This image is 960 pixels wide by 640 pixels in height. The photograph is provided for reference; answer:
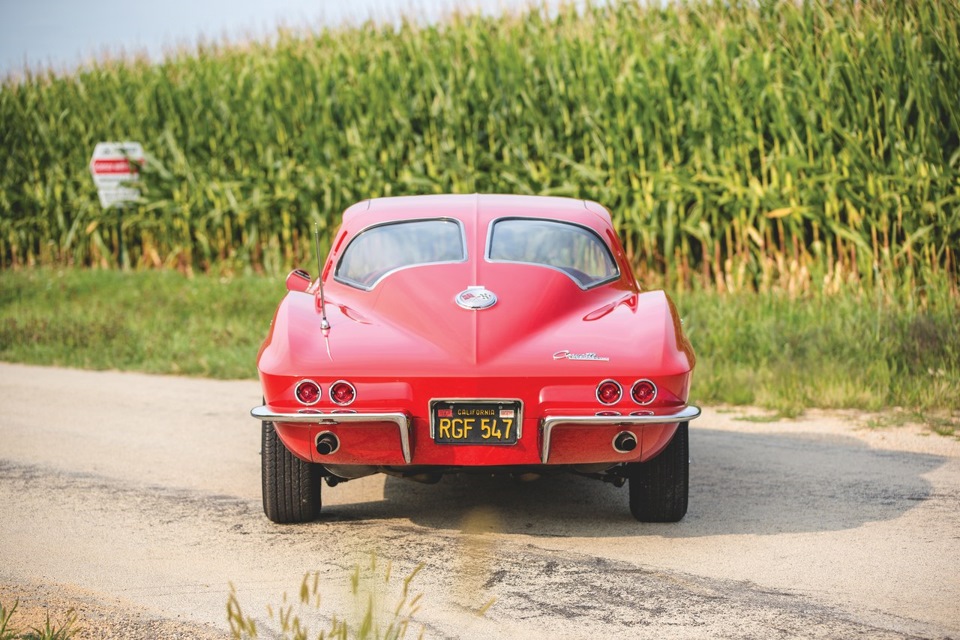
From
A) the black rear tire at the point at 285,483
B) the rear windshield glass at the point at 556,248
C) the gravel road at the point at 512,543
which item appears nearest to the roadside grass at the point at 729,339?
the gravel road at the point at 512,543

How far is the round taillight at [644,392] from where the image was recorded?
5.11m

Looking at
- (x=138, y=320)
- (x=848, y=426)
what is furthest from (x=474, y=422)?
(x=138, y=320)

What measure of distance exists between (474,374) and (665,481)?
1162 millimetres

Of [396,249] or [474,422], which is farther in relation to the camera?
[396,249]

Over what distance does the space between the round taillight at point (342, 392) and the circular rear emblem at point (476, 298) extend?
28.3 inches

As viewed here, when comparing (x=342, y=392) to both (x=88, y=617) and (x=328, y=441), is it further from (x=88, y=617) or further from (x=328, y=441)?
(x=88, y=617)

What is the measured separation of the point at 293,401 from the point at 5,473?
2.62m

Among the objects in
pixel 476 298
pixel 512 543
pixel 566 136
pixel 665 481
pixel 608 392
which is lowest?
pixel 512 543

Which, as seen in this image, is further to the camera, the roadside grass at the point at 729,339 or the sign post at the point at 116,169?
the sign post at the point at 116,169

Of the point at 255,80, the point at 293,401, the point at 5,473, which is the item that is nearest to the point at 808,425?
the point at 293,401

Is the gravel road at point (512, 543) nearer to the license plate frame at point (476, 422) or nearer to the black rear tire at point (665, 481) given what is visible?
the black rear tire at point (665, 481)

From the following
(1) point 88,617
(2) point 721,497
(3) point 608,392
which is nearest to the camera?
(1) point 88,617

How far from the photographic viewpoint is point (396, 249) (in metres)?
6.11

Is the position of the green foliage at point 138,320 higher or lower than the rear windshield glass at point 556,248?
lower
